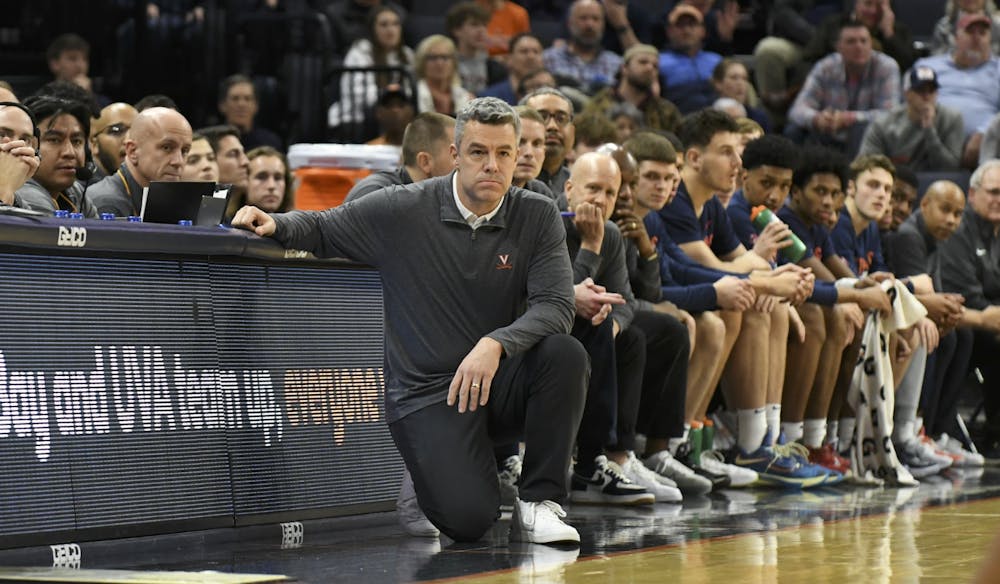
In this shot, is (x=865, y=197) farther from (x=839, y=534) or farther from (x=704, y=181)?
(x=839, y=534)

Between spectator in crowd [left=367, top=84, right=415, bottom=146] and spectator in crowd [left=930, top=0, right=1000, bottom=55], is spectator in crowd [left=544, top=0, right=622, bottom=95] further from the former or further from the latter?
spectator in crowd [left=930, top=0, right=1000, bottom=55]

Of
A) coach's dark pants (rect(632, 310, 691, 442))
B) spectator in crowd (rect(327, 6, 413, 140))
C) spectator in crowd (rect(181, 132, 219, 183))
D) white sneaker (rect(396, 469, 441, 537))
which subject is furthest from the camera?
spectator in crowd (rect(327, 6, 413, 140))

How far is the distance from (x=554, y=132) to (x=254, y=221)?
127 inches

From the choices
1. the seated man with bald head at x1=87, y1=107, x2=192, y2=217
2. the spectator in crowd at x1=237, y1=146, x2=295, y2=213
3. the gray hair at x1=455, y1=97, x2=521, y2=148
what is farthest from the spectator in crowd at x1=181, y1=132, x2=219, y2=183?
the gray hair at x1=455, y1=97, x2=521, y2=148

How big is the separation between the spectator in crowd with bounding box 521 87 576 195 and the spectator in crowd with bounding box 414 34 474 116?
148 inches

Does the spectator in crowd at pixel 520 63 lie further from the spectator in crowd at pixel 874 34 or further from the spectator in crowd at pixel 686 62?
the spectator in crowd at pixel 874 34

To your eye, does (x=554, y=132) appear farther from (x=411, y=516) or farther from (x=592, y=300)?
(x=411, y=516)

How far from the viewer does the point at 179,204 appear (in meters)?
5.75

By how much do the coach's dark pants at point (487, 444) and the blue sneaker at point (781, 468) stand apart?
3044mm

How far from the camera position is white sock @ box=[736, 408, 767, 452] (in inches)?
339

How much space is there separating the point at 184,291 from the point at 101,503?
2.65ft

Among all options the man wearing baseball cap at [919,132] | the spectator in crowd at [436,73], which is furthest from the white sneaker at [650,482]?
the man wearing baseball cap at [919,132]

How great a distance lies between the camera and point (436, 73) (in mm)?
12625

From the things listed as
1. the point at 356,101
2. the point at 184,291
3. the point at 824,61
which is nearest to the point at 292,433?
the point at 184,291
